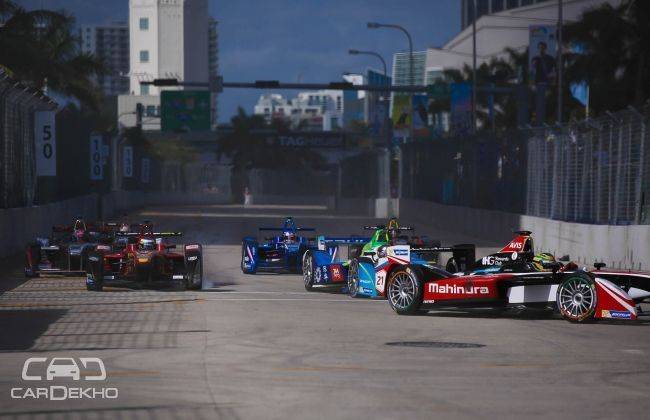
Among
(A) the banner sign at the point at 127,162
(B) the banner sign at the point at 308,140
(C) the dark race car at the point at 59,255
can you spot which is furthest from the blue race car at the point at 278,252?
(B) the banner sign at the point at 308,140

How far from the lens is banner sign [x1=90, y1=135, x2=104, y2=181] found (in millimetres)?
49688

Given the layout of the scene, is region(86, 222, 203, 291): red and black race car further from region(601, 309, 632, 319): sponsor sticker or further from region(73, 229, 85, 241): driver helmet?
region(601, 309, 632, 319): sponsor sticker

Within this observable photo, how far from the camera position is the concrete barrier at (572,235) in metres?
22.1

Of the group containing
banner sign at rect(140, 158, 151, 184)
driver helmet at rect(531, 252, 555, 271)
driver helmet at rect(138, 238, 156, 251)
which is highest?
driver helmet at rect(531, 252, 555, 271)

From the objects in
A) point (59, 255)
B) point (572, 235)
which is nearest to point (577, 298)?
point (59, 255)

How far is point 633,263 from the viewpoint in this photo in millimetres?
22141

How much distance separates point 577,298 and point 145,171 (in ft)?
228

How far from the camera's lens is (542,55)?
49219mm

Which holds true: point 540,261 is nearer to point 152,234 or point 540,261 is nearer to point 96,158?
point 152,234

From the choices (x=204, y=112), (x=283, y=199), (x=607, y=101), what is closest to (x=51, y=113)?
(x=607, y=101)

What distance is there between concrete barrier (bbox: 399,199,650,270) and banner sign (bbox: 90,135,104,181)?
15341 mm

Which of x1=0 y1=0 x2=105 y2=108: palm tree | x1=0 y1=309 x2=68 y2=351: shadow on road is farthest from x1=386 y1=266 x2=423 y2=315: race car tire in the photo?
x1=0 y1=0 x2=105 y2=108: palm tree

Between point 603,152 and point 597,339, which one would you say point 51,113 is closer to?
point 603,152

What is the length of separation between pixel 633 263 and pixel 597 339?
30.3 ft
